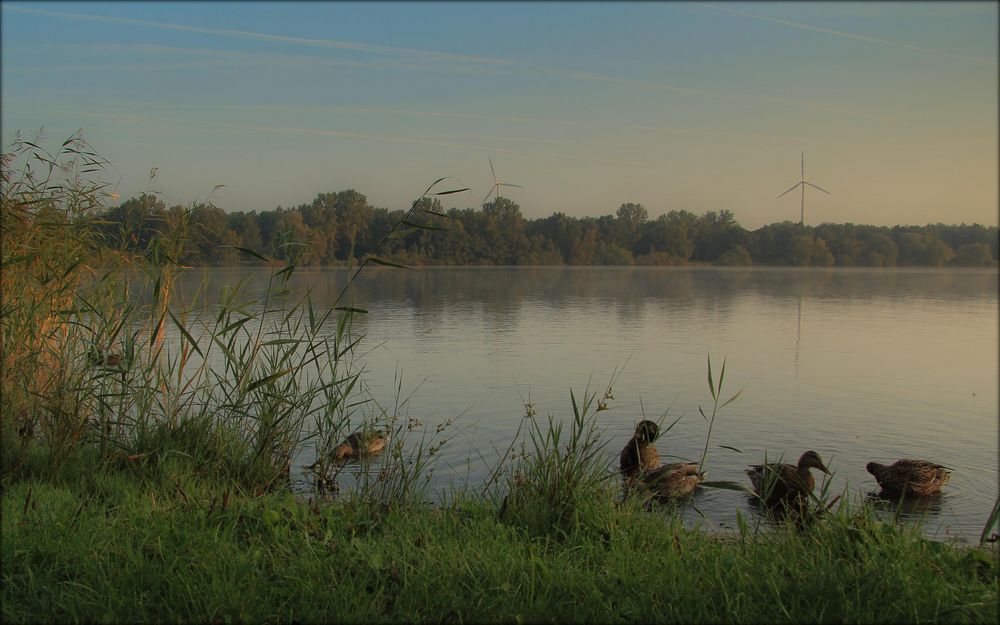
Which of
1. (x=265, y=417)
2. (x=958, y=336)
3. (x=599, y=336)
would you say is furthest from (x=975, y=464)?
(x=958, y=336)

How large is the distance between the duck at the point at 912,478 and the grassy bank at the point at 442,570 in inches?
104

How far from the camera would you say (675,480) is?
592cm

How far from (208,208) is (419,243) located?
47.6 meters

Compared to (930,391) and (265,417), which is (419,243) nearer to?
(930,391)

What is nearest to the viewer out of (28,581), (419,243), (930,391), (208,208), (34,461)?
(28,581)

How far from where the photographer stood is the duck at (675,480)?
585 cm


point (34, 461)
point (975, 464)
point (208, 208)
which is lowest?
point (975, 464)

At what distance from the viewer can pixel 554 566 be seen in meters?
3.52

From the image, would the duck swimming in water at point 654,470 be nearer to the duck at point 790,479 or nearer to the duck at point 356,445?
the duck at point 790,479

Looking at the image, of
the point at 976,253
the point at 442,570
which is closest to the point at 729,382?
the point at 976,253

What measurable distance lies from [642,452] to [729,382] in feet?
17.4

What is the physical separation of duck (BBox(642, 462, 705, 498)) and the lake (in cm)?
16

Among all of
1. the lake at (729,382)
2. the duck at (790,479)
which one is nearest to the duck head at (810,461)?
the duck at (790,479)

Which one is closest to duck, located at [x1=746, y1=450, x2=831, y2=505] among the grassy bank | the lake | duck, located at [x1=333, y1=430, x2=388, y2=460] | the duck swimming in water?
the lake
